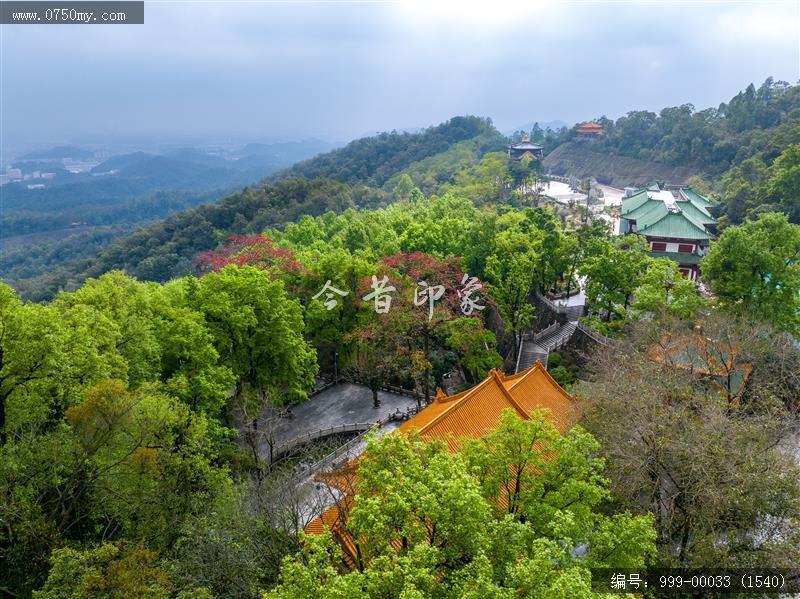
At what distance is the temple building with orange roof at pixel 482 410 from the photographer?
1020cm

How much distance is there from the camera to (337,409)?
19.5 meters

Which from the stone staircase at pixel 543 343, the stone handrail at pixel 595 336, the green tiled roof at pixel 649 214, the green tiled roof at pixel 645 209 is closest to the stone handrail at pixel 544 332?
the stone staircase at pixel 543 343

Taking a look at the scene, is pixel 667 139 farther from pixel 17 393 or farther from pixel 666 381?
pixel 17 393

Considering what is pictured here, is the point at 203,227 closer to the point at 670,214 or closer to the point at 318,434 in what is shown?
the point at 670,214

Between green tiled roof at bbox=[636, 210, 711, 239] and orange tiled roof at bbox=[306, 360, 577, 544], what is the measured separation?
18.3 meters

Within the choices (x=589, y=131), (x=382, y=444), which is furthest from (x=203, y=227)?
(x=382, y=444)

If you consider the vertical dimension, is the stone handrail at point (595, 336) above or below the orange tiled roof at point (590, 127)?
below

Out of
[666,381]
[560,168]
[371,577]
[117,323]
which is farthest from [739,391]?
[560,168]

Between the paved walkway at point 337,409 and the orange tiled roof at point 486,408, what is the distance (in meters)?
5.24

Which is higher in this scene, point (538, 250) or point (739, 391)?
point (538, 250)

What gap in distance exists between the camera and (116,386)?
1043cm

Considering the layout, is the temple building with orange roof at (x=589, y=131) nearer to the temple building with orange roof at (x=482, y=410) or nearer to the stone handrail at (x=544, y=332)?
the stone handrail at (x=544, y=332)

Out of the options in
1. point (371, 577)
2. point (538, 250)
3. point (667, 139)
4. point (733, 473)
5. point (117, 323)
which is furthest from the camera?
point (667, 139)

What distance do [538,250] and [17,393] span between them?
18636mm
